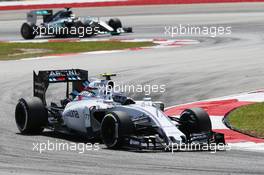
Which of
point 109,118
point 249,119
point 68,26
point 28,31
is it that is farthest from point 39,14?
point 109,118

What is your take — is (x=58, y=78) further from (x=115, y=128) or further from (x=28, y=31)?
(x=28, y=31)

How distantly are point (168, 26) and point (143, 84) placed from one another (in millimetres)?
19351

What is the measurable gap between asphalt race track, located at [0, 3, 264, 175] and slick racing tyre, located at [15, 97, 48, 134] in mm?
222

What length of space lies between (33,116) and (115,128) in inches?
92.9

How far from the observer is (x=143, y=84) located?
21.5 m

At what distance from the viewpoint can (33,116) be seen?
14883 millimetres

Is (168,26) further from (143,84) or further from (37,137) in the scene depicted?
(37,137)

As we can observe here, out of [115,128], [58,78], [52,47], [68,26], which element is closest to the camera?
[115,128]

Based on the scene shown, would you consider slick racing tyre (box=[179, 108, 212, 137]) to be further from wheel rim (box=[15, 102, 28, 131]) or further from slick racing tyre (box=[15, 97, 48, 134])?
wheel rim (box=[15, 102, 28, 131])

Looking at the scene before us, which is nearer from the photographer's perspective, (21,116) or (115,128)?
(115,128)

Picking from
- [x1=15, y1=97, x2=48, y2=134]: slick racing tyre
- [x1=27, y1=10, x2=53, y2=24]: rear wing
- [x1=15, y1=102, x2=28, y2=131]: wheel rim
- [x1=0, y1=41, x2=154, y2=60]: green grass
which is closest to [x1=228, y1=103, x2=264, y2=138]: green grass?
[x1=15, y1=97, x2=48, y2=134]: slick racing tyre

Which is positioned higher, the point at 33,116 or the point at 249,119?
the point at 33,116

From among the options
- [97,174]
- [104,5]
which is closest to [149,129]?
[97,174]

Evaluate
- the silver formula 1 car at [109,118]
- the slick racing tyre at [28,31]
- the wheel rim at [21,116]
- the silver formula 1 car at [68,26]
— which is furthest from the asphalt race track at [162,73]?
the slick racing tyre at [28,31]
